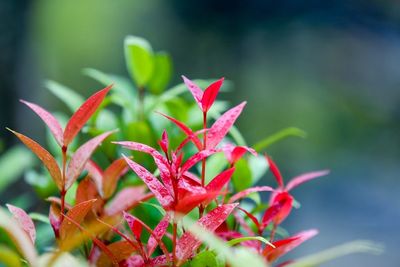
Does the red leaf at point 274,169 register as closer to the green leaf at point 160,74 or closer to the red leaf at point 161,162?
the red leaf at point 161,162

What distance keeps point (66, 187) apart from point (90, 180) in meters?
0.09

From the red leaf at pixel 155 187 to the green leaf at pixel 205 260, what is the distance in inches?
2.2

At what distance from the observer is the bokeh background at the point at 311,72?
2.86 m

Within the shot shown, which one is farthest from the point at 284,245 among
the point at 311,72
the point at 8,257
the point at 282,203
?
the point at 311,72

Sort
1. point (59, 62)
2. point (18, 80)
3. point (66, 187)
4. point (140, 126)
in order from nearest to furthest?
point (66, 187)
point (140, 126)
point (18, 80)
point (59, 62)

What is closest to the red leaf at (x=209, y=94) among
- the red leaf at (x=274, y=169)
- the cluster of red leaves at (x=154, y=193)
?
the cluster of red leaves at (x=154, y=193)

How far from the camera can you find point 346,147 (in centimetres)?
295

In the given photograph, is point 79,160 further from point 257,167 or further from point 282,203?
point 257,167

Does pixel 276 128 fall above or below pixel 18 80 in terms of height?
above

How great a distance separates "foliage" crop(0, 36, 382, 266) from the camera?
438 mm

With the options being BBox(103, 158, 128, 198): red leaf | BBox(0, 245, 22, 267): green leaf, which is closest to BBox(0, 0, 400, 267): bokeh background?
BBox(103, 158, 128, 198): red leaf

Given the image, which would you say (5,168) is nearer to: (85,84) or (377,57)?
(85,84)

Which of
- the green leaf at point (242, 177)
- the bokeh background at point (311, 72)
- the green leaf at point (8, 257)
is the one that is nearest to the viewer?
the green leaf at point (8, 257)

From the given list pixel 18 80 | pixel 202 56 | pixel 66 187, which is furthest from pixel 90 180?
pixel 202 56
